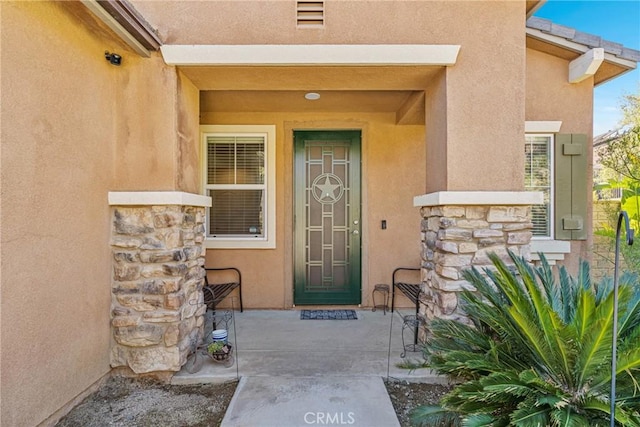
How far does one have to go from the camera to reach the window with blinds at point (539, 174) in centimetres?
420

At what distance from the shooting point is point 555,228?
412 cm

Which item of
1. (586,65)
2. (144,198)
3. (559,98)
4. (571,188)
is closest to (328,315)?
(144,198)

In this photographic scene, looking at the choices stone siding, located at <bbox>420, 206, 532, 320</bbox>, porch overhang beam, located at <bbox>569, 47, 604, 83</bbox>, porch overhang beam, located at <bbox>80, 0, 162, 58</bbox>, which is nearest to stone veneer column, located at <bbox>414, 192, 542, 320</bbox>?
stone siding, located at <bbox>420, 206, 532, 320</bbox>

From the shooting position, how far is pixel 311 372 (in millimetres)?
2996

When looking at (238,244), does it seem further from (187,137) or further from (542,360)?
(542,360)

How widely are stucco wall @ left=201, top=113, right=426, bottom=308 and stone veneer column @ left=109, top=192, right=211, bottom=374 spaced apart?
170 cm

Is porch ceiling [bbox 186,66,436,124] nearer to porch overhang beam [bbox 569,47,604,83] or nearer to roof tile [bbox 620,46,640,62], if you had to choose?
porch overhang beam [bbox 569,47,604,83]

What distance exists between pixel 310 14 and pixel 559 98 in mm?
3129

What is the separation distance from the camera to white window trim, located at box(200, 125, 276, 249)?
15.3ft

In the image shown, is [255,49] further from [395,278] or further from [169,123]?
[395,278]

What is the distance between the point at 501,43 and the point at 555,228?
7.61ft

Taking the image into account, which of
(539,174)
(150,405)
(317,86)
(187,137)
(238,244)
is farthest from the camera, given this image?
(238,244)

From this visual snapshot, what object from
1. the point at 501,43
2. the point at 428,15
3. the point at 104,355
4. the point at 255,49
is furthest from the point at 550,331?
the point at 104,355

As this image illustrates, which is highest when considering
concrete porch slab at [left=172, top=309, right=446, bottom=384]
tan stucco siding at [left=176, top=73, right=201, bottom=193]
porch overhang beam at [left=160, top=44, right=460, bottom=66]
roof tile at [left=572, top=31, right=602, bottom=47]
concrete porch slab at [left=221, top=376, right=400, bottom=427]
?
roof tile at [left=572, top=31, right=602, bottom=47]
